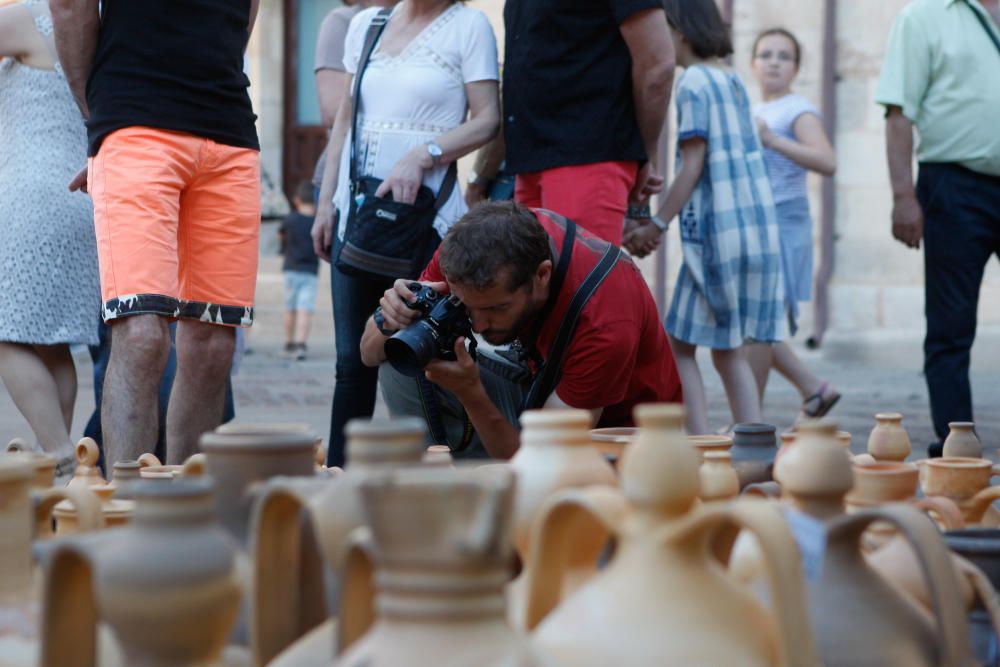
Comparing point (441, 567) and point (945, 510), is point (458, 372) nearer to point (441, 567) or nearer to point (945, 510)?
point (945, 510)

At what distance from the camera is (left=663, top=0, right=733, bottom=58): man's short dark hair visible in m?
4.59

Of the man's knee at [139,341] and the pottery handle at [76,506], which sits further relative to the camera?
the man's knee at [139,341]

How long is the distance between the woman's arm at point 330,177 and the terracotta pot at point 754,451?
7.15 ft


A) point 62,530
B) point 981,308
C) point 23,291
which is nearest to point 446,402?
point 23,291

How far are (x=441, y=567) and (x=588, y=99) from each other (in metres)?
2.84

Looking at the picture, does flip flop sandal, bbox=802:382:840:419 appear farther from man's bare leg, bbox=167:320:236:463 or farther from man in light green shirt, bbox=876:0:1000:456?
man's bare leg, bbox=167:320:236:463

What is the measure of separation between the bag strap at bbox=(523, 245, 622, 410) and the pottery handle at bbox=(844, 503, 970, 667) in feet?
5.64

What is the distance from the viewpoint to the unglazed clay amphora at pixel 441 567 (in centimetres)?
94

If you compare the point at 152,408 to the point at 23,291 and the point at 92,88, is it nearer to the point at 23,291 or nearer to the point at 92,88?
the point at 92,88

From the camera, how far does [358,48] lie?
3973 millimetres

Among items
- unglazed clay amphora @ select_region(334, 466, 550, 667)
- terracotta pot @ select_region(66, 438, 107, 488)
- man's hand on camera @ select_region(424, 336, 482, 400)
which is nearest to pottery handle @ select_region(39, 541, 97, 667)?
unglazed clay amphora @ select_region(334, 466, 550, 667)

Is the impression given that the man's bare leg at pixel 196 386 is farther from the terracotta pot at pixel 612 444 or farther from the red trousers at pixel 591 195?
the terracotta pot at pixel 612 444

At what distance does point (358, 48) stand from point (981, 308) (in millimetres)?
6269

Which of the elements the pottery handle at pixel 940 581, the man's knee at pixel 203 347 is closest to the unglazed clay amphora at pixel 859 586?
the pottery handle at pixel 940 581
